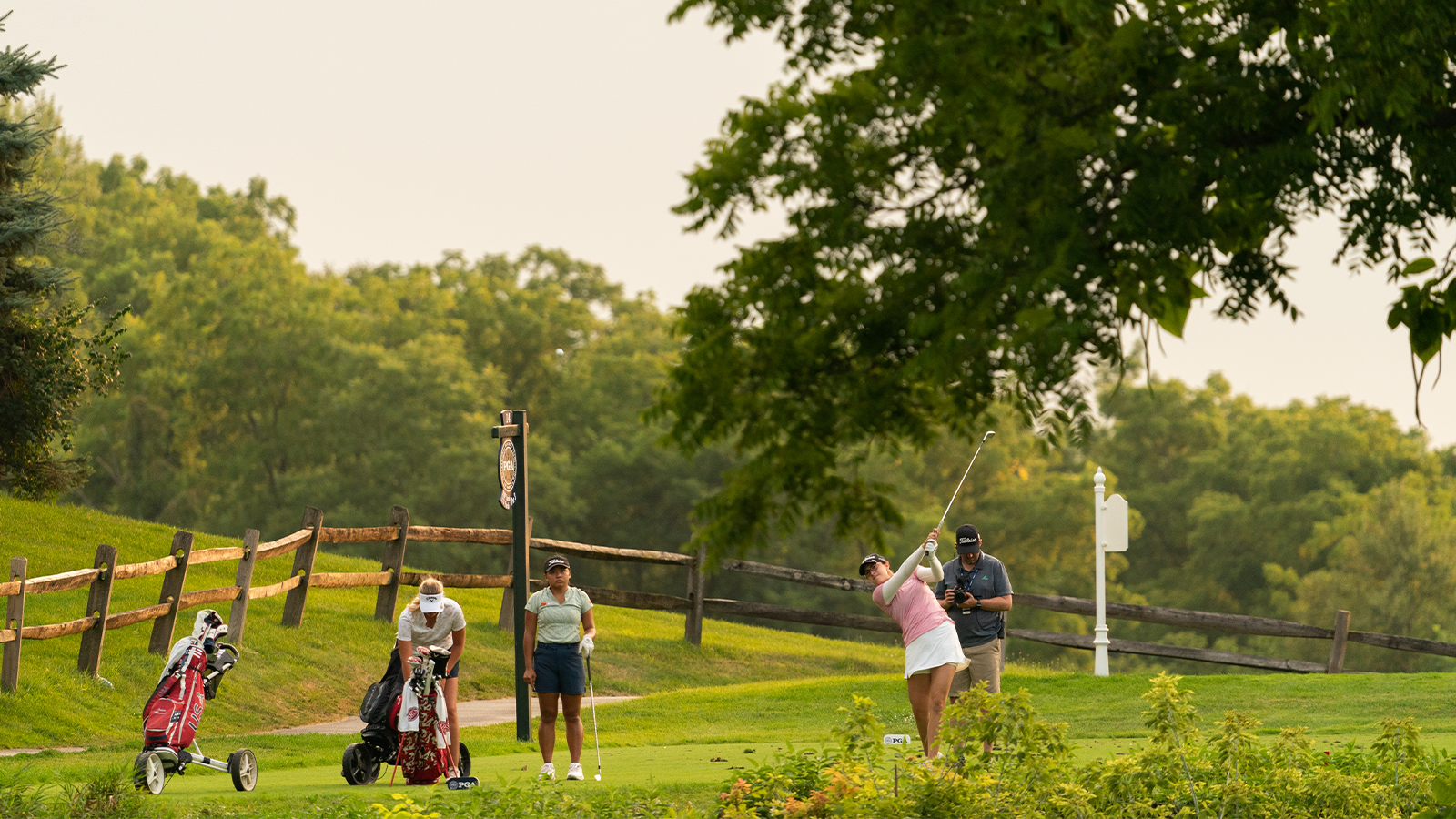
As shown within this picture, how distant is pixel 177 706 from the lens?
10430mm

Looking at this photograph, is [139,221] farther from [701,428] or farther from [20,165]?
[701,428]

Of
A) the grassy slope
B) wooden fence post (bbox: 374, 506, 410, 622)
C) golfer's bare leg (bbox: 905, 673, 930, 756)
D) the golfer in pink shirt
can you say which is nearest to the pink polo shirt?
the golfer in pink shirt

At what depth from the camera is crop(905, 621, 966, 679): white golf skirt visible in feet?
31.8

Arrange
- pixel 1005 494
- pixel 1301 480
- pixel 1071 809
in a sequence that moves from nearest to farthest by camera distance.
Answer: pixel 1071 809 < pixel 1005 494 < pixel 1301 480

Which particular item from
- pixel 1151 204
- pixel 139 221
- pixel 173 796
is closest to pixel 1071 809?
pixel 1151 204

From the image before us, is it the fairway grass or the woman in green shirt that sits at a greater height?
the woman in green shirt

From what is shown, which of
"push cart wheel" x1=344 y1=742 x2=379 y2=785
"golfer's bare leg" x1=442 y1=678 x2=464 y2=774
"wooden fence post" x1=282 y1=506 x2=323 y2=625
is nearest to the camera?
"push cart wheel" x1=344 y1=742 x2=379 y2=785

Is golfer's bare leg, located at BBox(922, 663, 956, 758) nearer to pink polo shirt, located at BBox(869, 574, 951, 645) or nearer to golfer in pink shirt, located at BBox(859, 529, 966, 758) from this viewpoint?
golfer in pink shirt, located at BBox(859, 529, 966, 758)

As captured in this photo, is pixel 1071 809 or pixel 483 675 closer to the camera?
pixel 1071 809

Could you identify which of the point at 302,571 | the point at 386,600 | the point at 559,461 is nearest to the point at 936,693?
the point at 302,571

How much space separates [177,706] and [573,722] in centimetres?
279

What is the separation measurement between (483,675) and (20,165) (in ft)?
33.1

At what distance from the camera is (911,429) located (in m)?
4.75

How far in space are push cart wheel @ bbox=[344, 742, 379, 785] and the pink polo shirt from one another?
3.89 metres
